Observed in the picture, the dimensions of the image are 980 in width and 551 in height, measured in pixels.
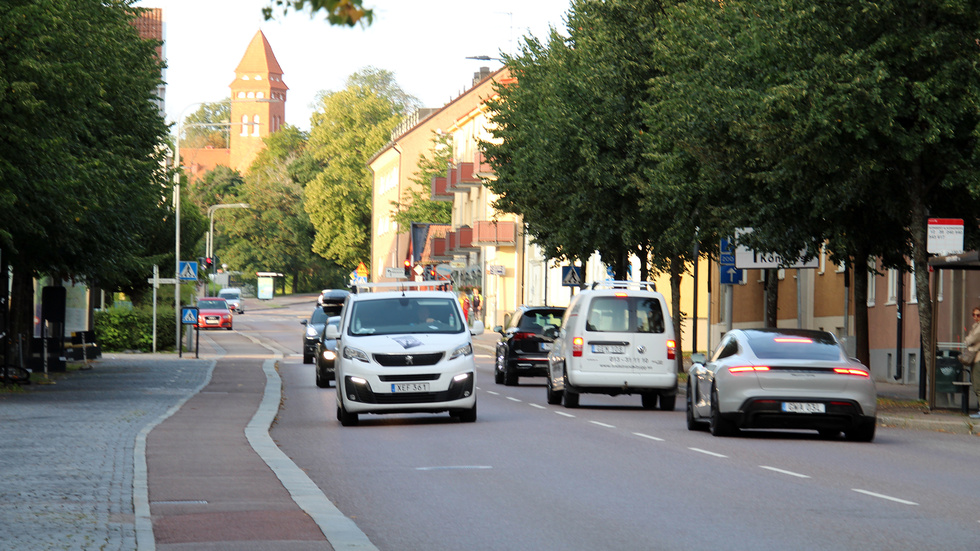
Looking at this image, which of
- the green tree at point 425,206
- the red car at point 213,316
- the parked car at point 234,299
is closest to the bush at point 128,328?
the red car at point 213,316

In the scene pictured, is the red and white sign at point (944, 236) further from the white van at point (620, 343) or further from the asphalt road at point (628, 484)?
the white van at point (620, 343)

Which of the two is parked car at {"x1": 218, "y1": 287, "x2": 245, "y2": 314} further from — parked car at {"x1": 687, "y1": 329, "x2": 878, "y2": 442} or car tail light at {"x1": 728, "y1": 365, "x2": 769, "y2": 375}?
car tail light at {"x1": 728, "y1": 365, "x2": 769, "y2": 375}

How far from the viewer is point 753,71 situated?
24.8 m

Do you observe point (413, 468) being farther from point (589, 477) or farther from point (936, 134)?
point (936, 134)

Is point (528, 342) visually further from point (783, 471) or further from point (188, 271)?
point (783, 471)

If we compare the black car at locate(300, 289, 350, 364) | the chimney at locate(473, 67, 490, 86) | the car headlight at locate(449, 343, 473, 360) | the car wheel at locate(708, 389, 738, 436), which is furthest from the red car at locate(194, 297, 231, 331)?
the car wheel at locate(708, 389, 738, 436)

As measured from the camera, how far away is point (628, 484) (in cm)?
1278

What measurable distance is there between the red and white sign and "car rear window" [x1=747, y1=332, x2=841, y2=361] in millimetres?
3612

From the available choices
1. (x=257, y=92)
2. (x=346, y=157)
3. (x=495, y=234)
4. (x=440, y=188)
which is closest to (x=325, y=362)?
(x=495, y=234)

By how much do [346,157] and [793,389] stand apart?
338 ft

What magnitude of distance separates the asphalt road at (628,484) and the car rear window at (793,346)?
3.46 ft

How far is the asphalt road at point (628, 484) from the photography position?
9734 mm

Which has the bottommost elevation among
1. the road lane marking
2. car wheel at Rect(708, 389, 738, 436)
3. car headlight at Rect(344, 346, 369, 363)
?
the road lane marking

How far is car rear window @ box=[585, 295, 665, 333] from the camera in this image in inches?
927
